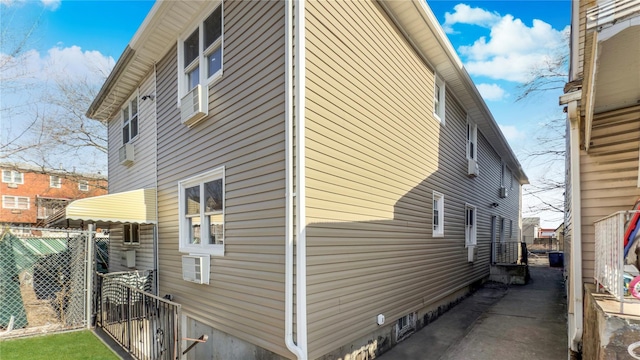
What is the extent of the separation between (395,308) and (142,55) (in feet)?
25.5

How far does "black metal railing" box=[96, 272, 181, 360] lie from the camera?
13.5ft

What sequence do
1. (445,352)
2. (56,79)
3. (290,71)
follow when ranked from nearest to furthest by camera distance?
(290,71)
(445,352)
(56,79)

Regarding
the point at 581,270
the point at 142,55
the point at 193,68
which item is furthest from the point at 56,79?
the point at 581,270

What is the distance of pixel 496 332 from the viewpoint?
227 inches

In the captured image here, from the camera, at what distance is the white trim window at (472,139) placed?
10266 mm

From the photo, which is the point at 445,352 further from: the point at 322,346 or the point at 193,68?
the point at 193,68

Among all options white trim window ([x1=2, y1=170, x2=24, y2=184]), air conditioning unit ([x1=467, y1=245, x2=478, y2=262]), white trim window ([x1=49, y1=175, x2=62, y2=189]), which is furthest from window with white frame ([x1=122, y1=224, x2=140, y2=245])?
white trim window ([x1=2, y1=170, x2=24, y2=184])

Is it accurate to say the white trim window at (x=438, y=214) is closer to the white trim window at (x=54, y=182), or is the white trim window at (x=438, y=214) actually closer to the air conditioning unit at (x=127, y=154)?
the air conditioning unit at (x=127, y=154)

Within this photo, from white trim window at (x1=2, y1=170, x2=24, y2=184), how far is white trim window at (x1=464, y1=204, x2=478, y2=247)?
3539cm

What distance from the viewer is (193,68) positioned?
20.7ft

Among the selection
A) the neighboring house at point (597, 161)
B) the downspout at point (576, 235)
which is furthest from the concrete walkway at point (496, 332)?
the neighboring house at point (597, 161)

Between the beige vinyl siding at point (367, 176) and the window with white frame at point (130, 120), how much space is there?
6.80 m

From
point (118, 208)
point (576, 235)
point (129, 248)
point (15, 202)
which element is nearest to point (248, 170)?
point (118, 208)

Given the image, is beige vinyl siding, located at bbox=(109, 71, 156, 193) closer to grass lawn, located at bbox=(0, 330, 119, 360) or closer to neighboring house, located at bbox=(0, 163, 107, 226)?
grass lawn, located at bbox=(0, 330, 119, 360)
